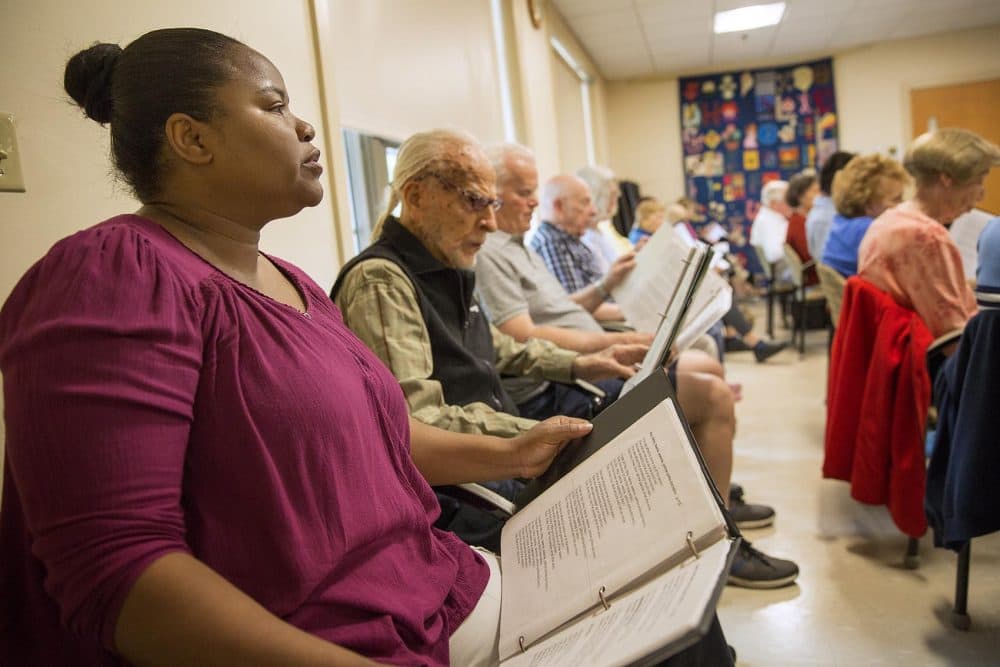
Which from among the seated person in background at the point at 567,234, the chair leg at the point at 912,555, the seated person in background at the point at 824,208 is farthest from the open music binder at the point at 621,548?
the seated person in background at the point at 824,208

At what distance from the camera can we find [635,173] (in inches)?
350

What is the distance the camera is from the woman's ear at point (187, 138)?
0.73 meters

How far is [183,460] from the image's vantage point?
61 cm

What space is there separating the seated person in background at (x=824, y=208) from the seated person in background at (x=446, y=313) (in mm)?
2712

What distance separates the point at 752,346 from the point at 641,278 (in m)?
3.36

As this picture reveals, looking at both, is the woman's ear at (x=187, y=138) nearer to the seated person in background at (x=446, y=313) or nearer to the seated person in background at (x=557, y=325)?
the seated person in background at (x=446, y=313)

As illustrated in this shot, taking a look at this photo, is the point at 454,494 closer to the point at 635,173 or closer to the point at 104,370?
the point at 104,370

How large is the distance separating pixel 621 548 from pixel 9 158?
0.94 m

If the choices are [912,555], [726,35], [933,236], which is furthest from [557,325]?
[726,35]

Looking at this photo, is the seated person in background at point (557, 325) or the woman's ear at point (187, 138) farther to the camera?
the seated person in background at point (557, 325)

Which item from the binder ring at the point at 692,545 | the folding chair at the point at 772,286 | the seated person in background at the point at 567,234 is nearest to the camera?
the binder ring at the point at 692,545

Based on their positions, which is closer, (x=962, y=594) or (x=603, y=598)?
(x=603, y=598)

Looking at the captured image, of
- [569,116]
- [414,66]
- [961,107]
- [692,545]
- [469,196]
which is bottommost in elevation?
[692,545]

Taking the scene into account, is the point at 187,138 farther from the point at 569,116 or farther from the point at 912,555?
the point at 569,116
